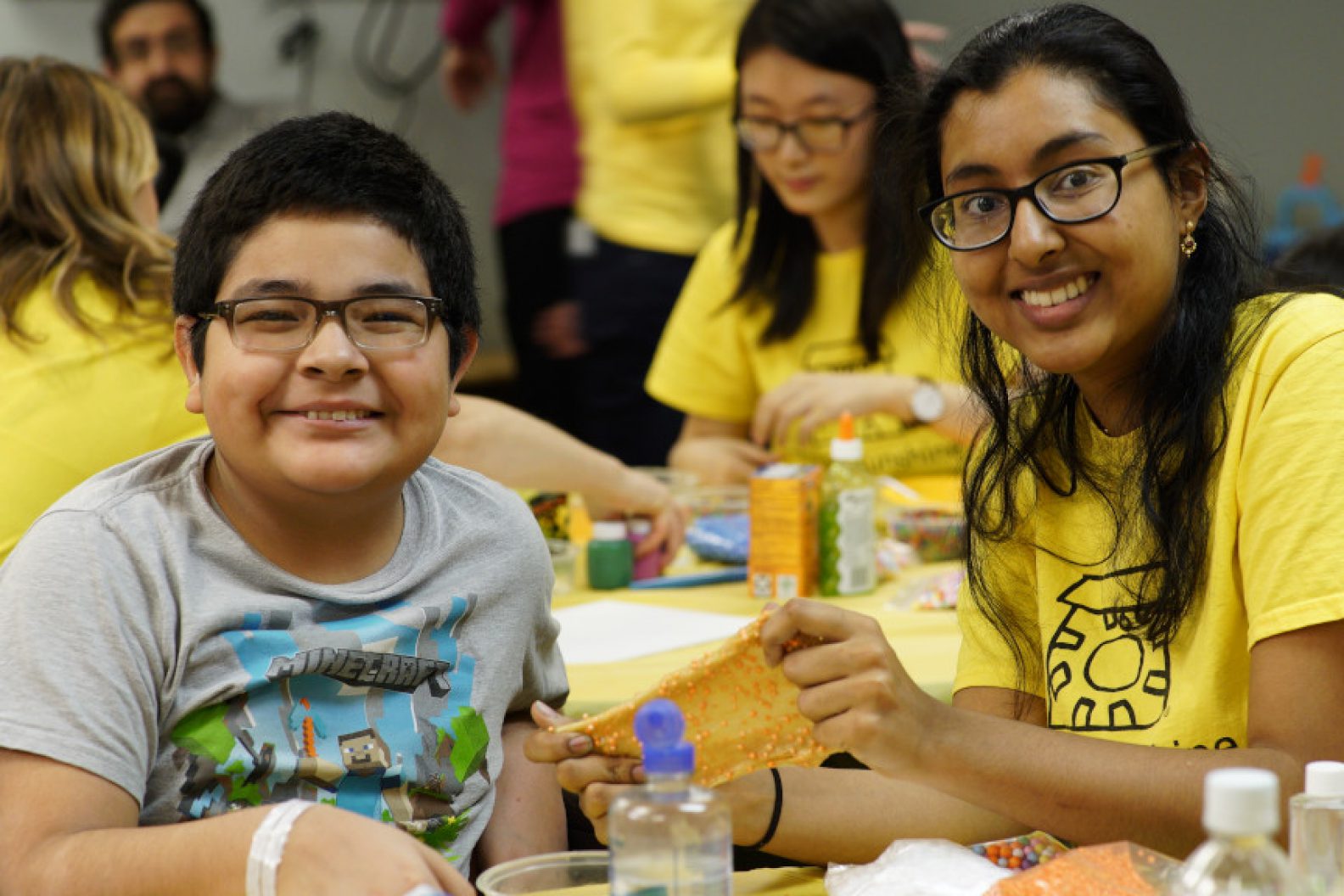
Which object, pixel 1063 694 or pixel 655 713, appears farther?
pixel 1063 694

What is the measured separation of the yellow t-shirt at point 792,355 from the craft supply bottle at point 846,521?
46cm

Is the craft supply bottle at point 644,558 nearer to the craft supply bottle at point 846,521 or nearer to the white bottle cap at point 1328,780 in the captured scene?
the craft supply bottle at point 846,521

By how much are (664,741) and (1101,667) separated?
2.08 feet

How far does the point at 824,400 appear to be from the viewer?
295cm

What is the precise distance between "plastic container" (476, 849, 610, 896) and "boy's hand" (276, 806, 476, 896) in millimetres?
180

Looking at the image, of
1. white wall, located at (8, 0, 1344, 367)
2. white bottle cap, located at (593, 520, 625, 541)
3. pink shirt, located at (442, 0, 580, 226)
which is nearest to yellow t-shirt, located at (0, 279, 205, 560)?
white bottle cap, located at (593, 520, 625, 541)

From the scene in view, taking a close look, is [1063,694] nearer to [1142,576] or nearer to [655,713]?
[1142,576]

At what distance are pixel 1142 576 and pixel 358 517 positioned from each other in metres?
0.79

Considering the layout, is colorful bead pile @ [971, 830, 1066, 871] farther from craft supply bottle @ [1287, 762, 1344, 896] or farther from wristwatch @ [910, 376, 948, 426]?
wristwatch @ [910, 376, 948, 426]

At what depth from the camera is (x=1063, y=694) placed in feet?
5.20

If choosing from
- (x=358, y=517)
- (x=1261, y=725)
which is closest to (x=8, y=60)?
(x=358, y=517)

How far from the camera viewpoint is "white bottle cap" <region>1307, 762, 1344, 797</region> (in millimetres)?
1051

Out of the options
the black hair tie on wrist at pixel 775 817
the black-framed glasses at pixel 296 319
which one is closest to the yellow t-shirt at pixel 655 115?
the black-framed glasses at pixel 296 319

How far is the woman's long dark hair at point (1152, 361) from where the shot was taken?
1479 millimetres
